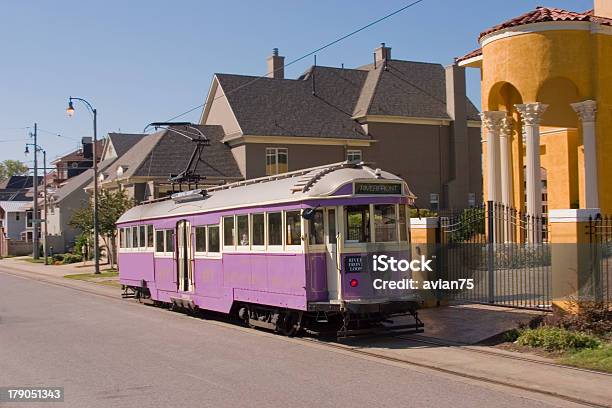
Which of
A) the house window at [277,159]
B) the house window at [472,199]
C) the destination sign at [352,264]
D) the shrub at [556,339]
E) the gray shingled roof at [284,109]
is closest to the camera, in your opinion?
the shrub at [556,339]

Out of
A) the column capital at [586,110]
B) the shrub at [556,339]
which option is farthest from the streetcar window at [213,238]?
the column capital at [586,110]

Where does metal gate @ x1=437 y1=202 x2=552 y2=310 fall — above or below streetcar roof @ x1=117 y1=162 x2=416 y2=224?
below

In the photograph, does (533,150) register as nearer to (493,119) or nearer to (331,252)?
(493,119)

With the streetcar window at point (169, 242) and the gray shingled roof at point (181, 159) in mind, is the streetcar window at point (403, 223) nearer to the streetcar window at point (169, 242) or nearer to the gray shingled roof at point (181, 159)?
the streetcar window at point (169, 242)

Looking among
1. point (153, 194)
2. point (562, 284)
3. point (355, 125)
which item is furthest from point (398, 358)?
point (355, 125)

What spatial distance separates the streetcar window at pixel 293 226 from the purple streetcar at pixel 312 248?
0.06 feet

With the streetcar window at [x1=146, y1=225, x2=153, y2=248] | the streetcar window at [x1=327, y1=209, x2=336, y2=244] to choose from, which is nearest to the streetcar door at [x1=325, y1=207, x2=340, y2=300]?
the streetcar window at [x1=327, y1=209, x2=336, y2=244]

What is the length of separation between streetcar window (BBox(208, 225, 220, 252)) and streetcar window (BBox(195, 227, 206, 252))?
323 mm

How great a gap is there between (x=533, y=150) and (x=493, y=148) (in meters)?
1.94

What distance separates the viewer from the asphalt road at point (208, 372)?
900 cm

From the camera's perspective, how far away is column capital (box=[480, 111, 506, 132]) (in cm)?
2447

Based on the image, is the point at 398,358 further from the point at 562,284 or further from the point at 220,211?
the point at 220,211

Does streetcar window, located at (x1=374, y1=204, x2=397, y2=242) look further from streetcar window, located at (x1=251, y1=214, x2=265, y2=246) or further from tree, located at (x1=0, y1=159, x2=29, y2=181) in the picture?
tree, located at (x1=0, y1=159, x2=29, y2=181)

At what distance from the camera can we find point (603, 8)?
2741cm
